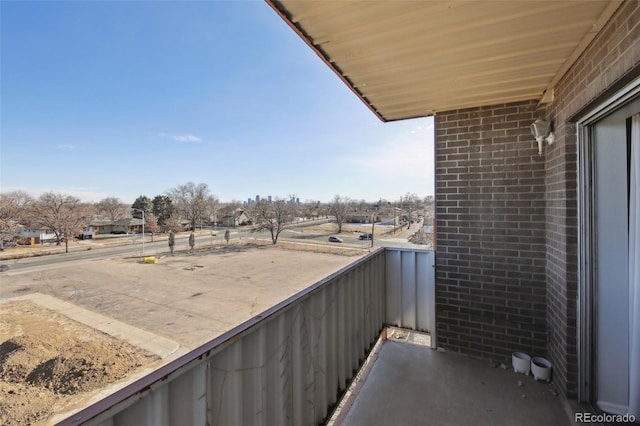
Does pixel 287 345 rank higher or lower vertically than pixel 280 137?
lower

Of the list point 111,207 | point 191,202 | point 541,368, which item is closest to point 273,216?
point 191,202

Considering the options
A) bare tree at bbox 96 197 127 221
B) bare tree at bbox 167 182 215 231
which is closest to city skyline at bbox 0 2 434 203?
bare tree at bbox 96 197 127 221

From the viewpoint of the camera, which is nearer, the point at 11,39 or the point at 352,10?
the point at 352,10

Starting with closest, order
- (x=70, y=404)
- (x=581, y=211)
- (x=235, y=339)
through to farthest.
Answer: (x=235, y=339) → (x=581, y=211) → (x=70, y=404)

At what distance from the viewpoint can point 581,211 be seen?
5.19ft

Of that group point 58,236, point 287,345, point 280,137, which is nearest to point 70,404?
point 287,345

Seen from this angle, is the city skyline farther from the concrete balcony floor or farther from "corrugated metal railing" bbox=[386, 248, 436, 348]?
the concrete balcony floor

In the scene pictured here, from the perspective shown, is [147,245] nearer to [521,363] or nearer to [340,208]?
[340,208]

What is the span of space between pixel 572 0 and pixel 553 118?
1119 mm

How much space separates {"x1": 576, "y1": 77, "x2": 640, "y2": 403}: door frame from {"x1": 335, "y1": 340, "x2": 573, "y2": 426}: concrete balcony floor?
0.28 metres

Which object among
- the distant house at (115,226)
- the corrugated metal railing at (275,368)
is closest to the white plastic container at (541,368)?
the corrugated metal railing at (275,368)

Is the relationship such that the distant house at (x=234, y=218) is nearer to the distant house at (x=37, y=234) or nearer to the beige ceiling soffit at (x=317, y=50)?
the distant house at (x=37, y=234)

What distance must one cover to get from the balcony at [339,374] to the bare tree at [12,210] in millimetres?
21354

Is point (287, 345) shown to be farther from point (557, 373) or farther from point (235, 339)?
point (557, 373)
